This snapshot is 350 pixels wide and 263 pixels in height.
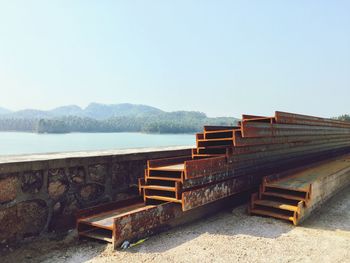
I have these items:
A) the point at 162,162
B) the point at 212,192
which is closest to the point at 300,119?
the point at 212,192

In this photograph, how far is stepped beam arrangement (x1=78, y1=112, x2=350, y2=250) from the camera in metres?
5.05

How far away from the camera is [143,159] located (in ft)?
22.7

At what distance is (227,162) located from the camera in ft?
19.5

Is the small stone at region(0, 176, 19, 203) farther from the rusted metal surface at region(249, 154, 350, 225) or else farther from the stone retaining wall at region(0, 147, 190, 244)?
the rusted metal surface at region(249, 154, 350, 225)

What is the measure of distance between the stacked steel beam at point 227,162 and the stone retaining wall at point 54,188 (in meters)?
0.70

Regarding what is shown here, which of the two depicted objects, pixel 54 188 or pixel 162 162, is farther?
pixel 162 162

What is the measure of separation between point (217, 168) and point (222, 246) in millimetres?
1637

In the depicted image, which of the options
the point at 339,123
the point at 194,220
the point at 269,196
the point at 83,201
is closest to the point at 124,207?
the point at 83,201

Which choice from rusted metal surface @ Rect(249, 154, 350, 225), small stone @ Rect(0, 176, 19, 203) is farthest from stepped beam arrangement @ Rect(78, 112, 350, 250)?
small stone @ Rect(0, 176, 19, 203)

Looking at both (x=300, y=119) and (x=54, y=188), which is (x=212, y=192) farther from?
(x=300, y=119)

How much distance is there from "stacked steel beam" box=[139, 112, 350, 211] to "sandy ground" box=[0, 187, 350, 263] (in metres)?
0.59

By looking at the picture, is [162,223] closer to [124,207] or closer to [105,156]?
[124,207]

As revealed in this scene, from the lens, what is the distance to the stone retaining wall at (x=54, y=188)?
452 cm

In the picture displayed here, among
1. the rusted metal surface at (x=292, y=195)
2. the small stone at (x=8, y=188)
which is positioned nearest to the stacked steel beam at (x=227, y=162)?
the rusted metal surface at (x=292, y=195)
